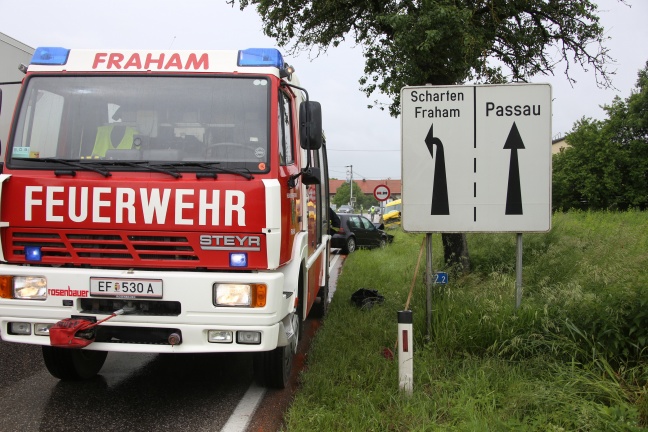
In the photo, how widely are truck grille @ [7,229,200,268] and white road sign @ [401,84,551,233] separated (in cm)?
233

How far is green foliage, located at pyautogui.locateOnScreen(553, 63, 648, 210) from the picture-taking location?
1430 inches

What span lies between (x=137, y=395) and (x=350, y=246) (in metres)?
13.6

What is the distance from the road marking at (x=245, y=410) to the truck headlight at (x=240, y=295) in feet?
3.00

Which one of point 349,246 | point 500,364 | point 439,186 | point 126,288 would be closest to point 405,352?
point 500,364

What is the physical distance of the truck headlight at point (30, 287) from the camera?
3859 millimetres

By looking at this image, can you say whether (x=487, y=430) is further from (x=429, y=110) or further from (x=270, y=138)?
(x=429, y=110)

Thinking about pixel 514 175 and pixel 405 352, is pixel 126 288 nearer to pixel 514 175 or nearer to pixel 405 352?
pixel 405 352

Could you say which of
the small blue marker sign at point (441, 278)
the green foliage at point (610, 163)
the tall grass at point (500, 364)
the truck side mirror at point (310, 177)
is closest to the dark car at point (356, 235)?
the tall grass at point (500, 364)

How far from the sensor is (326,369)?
4.84 m

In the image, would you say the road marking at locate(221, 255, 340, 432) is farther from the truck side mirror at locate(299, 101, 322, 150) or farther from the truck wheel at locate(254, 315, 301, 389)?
the truck side mirror at locate(299, 101, 322, 150)

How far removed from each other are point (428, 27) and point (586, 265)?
12.3 ft

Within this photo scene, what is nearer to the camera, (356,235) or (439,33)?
(439,33)

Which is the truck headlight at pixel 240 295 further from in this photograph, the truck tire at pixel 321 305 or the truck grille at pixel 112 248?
the truck tire at pixel 321 305

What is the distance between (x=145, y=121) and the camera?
13.4ft
